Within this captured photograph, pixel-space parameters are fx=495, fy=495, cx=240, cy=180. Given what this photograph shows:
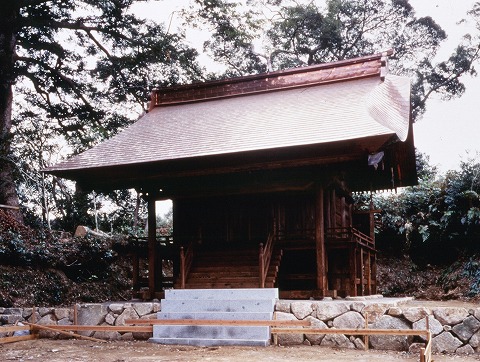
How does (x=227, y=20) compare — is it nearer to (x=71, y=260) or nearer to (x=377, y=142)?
(x=71, y=260)

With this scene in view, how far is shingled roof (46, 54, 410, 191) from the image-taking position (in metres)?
10.1

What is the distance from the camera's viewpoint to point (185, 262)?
36.2 feet

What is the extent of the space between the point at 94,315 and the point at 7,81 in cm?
1138

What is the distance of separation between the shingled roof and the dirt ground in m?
3.71

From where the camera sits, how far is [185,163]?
11.0 m

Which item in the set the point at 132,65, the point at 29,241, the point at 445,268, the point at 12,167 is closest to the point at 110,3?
the point at 132,65

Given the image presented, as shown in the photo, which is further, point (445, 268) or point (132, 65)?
point (132, 65)

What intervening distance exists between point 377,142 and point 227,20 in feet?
50.9

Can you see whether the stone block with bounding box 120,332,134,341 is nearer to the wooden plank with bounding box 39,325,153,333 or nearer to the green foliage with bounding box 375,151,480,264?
the wooden plank with bounding box 39,325,153,333

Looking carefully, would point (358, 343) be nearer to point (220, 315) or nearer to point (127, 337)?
point (220, 315)

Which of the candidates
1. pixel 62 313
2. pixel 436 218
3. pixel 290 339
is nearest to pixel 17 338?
pixel 62 313

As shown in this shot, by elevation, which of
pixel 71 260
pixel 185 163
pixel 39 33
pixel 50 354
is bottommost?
pixel 50 354

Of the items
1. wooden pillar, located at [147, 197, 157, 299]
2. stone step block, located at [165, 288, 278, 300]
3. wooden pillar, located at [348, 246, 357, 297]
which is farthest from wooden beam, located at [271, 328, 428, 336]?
wooden pillar, located at [147, 197, 157, 299]

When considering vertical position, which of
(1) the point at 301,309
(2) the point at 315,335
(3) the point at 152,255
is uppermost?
(3) the point at 152,255
